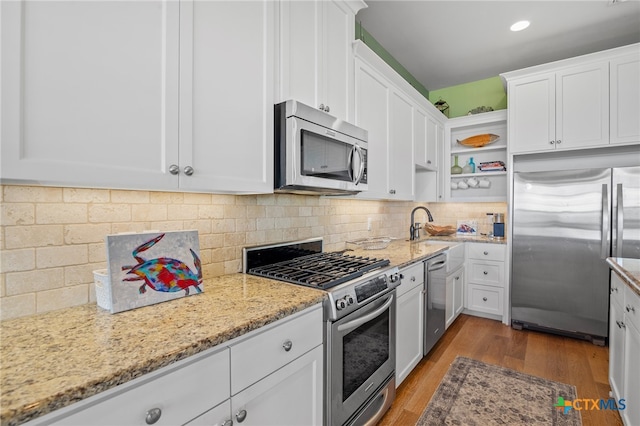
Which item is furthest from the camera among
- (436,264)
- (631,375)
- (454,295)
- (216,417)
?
(454,295)

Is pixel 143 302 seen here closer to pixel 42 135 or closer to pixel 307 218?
pixel 42 135

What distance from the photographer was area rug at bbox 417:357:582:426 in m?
1.83

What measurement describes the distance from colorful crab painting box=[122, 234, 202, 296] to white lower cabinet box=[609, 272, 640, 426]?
6.60 ft

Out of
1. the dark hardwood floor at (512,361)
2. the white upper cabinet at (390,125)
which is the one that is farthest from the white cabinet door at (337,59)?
the dark hardwood floor at (512,361)

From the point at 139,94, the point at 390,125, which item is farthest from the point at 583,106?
the point at 139,94

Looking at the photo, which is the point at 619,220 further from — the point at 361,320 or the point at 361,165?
the point at 361,320

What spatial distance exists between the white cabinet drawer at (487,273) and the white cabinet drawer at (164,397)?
3.30 m

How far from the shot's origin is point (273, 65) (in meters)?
1.51

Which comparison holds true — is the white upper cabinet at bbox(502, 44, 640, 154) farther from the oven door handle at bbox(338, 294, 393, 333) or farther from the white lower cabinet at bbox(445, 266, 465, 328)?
the oven door handle at bbox(338, 294, 393, 333)

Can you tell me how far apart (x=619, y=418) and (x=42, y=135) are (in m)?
3.09

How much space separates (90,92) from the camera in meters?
0.92

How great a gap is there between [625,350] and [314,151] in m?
2.01

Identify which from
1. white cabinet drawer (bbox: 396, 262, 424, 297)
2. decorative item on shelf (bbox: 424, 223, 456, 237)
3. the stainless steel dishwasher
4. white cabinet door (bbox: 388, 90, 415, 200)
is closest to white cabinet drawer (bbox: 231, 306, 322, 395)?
white cabinet drawer (bbox: 396, 262, 424, 297)

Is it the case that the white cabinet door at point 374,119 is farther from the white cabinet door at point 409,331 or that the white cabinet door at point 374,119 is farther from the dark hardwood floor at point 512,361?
the dark hardwood floor at point 512,361
